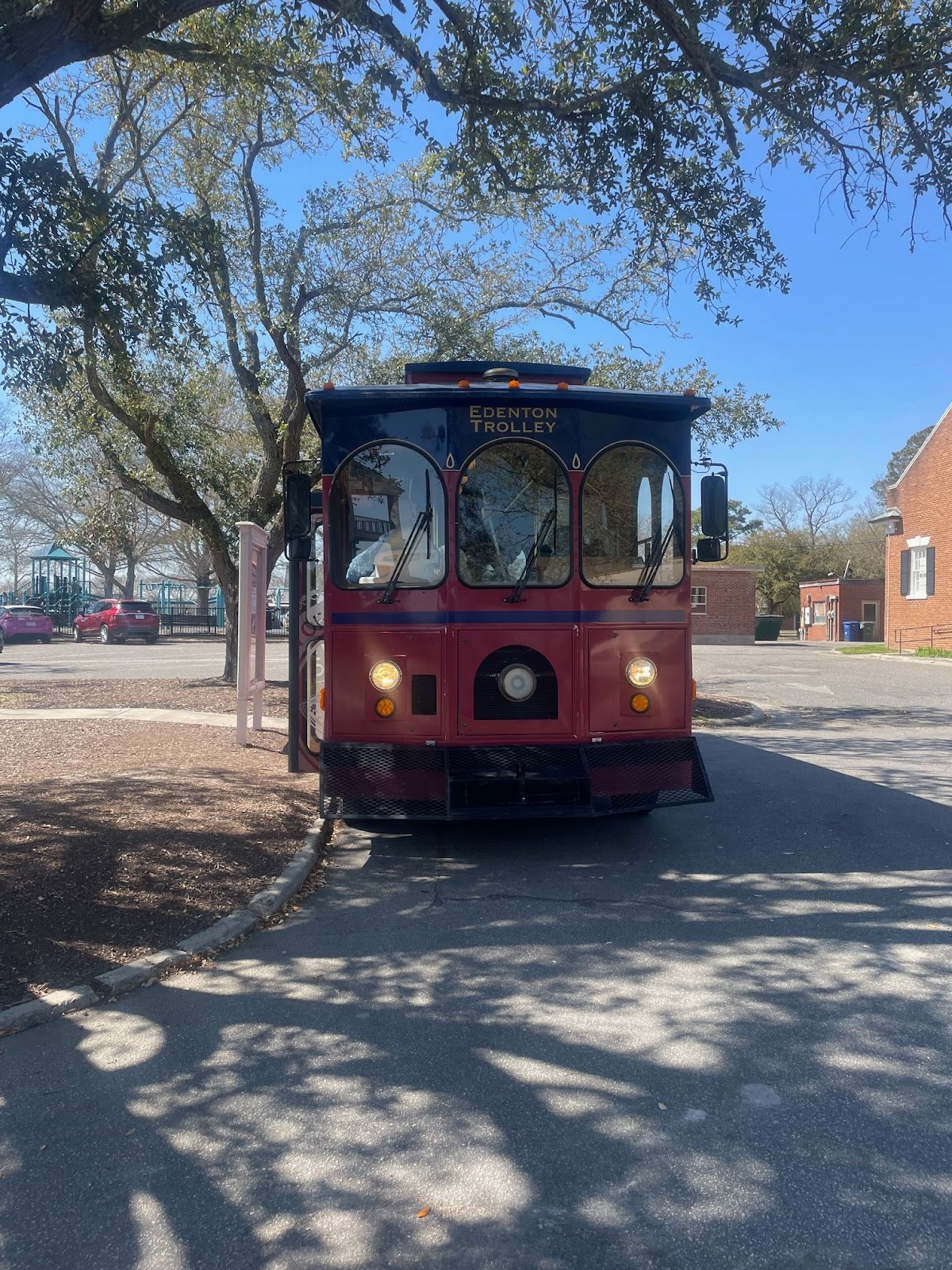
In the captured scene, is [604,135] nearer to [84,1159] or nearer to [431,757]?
[431,757]

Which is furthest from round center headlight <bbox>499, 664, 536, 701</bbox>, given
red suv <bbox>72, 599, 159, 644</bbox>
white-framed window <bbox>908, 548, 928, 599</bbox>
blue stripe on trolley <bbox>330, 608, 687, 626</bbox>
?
red suv <bbox>72, 599, 159, 644</bbox>

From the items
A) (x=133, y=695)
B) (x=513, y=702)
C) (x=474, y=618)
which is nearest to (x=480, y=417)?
(x=474, y=618)

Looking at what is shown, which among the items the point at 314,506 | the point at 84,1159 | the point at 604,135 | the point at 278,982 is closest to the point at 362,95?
the point at 604,135

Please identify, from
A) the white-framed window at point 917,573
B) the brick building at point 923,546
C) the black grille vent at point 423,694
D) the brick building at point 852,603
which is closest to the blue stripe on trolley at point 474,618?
the black grille vent at point 423,694

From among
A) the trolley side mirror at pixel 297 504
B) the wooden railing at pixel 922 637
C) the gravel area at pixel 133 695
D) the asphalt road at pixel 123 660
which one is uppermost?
the trolley side mirror at pixel 297 504

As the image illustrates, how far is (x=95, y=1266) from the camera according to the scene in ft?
8.80

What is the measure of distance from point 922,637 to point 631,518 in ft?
104

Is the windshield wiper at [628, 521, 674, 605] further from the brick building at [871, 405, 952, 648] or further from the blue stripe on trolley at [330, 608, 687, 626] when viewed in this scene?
the brick building at [871, 405, 952, 648]

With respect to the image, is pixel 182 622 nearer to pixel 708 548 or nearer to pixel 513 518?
pixel 513 518

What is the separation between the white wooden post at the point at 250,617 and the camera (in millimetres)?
10086

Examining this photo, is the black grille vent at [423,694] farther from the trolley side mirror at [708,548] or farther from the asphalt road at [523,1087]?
the trolley side mirror at [708,548]

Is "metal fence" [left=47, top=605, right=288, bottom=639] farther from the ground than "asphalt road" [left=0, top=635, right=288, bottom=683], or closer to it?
farther from the ground

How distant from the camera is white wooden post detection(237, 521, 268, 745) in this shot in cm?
1009

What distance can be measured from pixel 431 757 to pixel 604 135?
245 inches
